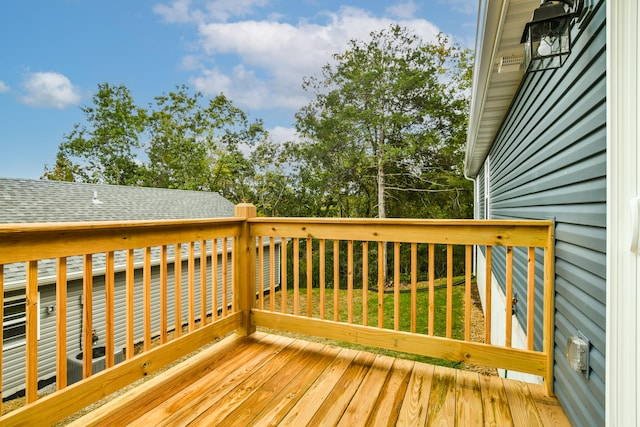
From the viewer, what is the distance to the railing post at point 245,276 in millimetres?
2758

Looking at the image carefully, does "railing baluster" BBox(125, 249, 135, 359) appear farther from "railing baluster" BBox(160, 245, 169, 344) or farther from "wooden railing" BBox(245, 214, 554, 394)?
"wooden railing" BBox(245, 214, 554, 394)

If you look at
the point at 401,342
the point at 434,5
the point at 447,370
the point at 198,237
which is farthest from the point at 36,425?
the point at 434,5

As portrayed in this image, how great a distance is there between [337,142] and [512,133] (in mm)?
10136

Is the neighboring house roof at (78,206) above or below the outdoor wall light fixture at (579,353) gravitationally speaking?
above

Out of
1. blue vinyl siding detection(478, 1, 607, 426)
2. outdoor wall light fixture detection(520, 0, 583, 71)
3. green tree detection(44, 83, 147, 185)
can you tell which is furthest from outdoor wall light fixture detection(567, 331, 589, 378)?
green tree detection(44, 83, 147, 185)

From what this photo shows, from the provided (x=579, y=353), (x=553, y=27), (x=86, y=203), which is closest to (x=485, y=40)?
(x=553, y=27)

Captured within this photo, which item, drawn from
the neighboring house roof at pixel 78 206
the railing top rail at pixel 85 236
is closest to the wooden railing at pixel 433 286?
the railing top rail at pixel 85 236

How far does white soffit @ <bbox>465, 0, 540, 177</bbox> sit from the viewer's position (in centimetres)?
200

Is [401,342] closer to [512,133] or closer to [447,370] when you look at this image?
[447,370]

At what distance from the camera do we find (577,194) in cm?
164

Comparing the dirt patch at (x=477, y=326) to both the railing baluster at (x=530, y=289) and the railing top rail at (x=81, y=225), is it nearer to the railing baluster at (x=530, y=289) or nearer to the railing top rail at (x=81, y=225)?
the railing baluster at (x=530, y=289)

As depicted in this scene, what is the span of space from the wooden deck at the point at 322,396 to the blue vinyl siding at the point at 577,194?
328 millimetres

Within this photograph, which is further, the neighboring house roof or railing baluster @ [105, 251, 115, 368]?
the neighboring house roof
